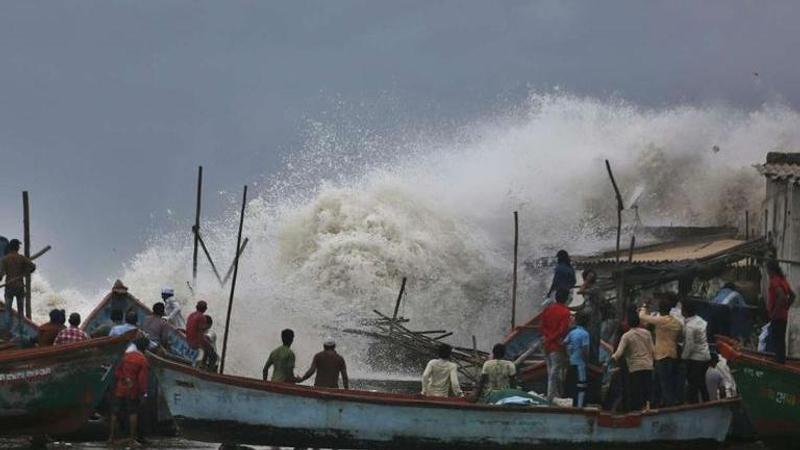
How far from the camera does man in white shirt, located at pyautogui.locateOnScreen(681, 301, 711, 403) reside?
59.3 feet

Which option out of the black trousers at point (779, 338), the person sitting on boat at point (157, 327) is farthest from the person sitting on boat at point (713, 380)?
the person sitting on boat at point (157, 327)

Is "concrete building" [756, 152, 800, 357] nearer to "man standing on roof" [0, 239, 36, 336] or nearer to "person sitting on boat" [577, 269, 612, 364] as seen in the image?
"person sitting on boat" [577, 269, 612, 364]

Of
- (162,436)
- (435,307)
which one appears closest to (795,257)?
(162,436)

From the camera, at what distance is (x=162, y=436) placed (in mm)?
19906

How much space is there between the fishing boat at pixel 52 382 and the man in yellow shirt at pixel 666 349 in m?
6.59

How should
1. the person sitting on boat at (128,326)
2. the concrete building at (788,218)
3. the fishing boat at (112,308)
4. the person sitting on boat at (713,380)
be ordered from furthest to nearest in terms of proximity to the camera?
the concrete building at (788,218) → the fishing boat at (112,308) → the person sitting on boat at (128,326) → the person sitting on boat at (713,380)

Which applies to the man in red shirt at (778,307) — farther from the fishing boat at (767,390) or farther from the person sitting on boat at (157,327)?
the person sitting on boat at (157,327)

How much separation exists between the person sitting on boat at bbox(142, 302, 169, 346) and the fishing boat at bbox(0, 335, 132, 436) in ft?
6.21

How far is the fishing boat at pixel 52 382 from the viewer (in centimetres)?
1770

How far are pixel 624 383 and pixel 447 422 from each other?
2684 mm

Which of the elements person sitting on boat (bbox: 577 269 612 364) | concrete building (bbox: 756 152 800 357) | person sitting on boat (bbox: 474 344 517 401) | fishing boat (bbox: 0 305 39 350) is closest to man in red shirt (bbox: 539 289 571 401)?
person sitting on boat (bbox: 474 344 517 401)

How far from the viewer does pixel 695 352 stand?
18156 millimetres

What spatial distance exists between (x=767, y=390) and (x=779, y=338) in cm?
112

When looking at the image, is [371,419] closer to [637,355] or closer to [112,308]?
[637,355]
